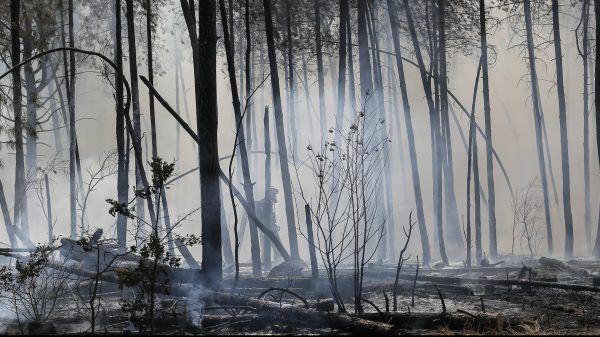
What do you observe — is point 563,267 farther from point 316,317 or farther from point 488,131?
point 316,317

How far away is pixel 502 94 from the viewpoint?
48.9 m

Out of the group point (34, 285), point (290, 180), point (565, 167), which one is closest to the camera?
point (34, 285)

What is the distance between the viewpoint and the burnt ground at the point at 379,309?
27.0 feet

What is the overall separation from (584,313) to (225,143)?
3541cm

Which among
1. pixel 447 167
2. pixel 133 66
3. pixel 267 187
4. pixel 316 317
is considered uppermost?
pixel 133 66

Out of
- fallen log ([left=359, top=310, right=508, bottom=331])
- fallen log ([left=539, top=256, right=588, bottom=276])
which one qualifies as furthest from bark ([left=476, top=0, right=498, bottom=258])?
fallen log ([left=359, top=310, right=508, bottom=331])

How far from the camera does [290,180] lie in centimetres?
1908

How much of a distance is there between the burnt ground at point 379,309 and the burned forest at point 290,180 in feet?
0.17

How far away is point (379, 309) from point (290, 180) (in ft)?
30.2

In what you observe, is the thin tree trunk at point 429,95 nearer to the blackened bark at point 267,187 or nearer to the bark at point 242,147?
the blackened bark at point 267,187

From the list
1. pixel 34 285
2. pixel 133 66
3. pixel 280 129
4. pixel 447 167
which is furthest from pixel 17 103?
pixel 447 167

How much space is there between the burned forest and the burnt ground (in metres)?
0.05

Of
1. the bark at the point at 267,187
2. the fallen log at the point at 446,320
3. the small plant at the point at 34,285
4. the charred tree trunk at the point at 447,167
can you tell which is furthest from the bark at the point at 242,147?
the charred tree trunk at the point at 447,167

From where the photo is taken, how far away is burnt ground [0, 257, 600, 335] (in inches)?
324
